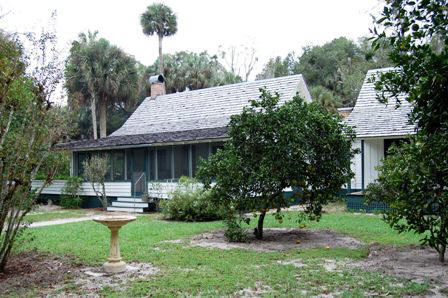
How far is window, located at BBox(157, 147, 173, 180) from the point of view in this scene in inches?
870

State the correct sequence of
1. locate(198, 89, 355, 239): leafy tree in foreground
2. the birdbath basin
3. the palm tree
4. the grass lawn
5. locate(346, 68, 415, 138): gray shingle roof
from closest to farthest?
1. the grass lawn
2. the birdbath basin
3. locate(198, 89, 355, 239): leafy tree in foreground
4. locate(346, 68, 415, 138): gray shingle roof
5. the palm tree

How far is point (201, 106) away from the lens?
81.9 feet

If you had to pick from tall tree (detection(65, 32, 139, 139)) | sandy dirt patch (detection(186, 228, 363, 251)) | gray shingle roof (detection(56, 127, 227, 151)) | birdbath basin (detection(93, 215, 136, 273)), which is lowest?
sandy dirt patch (detection(186, 228, 363, 251))

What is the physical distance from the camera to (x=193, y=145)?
2119 cm

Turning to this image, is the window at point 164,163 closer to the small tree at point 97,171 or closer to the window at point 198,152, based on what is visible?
the window at point 198,152

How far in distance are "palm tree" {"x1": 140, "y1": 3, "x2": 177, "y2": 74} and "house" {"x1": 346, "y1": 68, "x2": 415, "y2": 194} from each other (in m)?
24.0

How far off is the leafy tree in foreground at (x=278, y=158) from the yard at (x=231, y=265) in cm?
119

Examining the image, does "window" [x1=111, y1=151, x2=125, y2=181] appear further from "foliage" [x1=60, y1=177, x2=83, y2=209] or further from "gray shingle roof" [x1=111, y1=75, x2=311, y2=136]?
"gray shingle roof" [x1=111, y1=75, x2=311, y2=136]

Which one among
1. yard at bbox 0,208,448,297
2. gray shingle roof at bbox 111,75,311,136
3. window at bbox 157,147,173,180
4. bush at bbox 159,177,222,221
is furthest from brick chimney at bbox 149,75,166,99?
yard at bbox 0,208,448,297

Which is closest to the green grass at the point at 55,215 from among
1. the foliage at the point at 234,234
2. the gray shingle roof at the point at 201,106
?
the gray shingle roof at the point at 201,106

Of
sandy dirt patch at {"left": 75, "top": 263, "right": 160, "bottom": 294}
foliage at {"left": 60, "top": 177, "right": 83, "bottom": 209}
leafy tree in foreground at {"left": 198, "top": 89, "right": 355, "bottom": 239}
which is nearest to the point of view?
sandy dirt patch at {"left": 75, "top": 263, "right": 160, "bottom": 294}

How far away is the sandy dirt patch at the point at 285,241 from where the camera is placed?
1076cm

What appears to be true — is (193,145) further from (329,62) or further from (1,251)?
(329,62)

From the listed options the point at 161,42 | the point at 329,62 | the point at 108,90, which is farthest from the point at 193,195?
the point at 329,62
